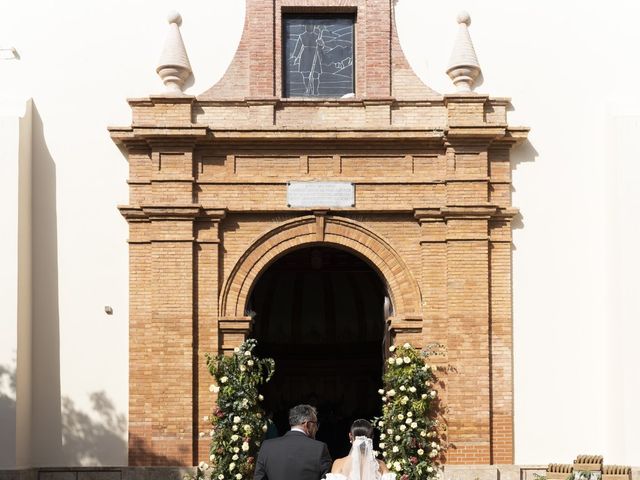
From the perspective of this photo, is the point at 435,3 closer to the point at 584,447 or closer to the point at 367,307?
the point at 584,447

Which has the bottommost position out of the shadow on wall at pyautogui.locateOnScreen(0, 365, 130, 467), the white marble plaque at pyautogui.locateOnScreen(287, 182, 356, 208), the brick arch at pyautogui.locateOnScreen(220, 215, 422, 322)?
the shadow on wall at pyautogui.locateOnScreen(0, 365, 130, 467)

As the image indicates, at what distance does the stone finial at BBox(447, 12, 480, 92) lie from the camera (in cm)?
1781

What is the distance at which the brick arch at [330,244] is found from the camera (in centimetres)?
1788

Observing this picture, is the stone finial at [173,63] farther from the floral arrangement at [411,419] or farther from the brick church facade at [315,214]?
the floral arrangement at [411,419]

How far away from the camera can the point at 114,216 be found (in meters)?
17.9

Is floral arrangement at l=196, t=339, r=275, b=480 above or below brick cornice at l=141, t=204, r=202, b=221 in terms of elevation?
below

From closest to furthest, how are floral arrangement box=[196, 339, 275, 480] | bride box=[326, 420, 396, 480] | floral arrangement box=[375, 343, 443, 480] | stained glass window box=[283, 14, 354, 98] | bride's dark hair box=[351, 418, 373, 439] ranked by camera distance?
bride box=[326, 420, 396, 480] → bride's dark hair box=[351, 418, 373, 439] → floral arrangement box=[196, 339, 275, 480] → floral arrangement box=[375, 343, 443, 480] → stained glass window box=[283, 14, 354, 98]

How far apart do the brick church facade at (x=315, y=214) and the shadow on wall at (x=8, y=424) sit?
5.20 ft

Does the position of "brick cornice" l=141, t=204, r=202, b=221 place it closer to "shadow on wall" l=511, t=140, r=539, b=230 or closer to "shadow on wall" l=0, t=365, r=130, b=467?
"shadow on wall" l=0, t=365, r=130, b=467

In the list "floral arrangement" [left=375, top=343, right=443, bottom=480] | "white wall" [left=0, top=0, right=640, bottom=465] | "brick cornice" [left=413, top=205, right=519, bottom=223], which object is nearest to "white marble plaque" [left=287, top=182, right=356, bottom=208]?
"brick cornice" [left=413, top=205, right=519, bottom=223]

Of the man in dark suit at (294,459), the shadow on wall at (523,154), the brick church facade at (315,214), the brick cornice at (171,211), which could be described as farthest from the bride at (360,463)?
the shadow on wall at (523,154)

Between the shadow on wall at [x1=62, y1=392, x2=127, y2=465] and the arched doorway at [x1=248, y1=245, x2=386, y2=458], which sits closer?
the shadow on wall at [x1=62, y1=392, x2=127, y2=465]

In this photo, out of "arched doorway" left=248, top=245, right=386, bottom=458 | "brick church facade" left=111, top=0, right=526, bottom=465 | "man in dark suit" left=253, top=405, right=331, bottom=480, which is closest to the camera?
"man in dark suit" left=253, top=405, right=331, bottom=480

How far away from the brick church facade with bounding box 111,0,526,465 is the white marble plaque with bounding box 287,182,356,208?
3 cm
